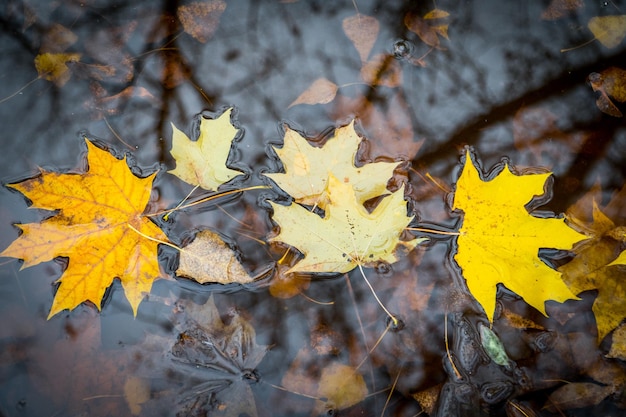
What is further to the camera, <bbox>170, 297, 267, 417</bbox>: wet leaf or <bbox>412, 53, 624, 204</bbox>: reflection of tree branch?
<bbox>412, 53, 624, 204</bbox>: reflection of tree branch

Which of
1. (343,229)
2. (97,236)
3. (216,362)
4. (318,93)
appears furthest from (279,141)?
(216,362)

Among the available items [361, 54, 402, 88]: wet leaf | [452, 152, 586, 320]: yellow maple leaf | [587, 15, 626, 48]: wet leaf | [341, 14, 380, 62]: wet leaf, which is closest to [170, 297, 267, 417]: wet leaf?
[452, 152, 586, 320]: yellow maple leaf

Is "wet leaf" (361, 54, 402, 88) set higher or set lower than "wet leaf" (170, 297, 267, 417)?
higher

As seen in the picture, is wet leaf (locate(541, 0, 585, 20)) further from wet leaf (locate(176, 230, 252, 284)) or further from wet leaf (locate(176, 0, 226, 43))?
wet leaf (locate(176, 230, 252, 284))

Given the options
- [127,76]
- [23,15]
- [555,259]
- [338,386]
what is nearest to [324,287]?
[338,386]

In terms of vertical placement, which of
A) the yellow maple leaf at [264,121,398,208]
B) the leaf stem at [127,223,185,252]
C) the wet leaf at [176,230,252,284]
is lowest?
the wet leaf at [176,230,252,284]

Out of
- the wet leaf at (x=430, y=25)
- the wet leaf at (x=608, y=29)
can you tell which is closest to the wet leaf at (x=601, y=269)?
the wet leaf at (x=608, y=29)

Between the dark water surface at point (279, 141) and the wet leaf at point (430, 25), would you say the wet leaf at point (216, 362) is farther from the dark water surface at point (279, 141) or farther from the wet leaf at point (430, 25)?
the wet leaf at point (430, 25)
